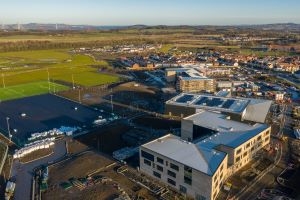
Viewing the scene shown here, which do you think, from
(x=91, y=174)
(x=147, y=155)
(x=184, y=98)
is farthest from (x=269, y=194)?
(x=184, y=98)

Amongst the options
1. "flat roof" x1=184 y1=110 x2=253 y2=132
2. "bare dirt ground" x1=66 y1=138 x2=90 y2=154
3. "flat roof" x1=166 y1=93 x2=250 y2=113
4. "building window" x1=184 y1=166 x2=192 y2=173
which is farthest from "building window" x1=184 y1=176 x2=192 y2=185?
"flat roof" x1=166 y1=93 x2=250 y2=113

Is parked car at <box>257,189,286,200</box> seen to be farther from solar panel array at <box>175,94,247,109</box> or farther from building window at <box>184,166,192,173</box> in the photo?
solar panel array at <box>175,94,247,109</box>

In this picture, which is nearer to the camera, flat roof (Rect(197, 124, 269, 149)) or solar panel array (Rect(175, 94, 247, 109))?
flat roof (Rect(197, 124, 269, 149))

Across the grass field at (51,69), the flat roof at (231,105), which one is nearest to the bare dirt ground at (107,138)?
the flat roof at (231,105)

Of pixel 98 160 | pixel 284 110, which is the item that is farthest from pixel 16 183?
pixel 284 110

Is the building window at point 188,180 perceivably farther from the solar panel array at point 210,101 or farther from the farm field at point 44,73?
the farm field at point 44,73

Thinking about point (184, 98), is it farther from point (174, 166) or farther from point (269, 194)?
point (269, 194)

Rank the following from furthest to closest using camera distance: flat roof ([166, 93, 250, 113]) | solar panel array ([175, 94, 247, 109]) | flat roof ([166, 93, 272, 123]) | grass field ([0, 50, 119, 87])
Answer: grass field ([0, 50, 119, 87]), solar panel array ([175, 94, 247, 109]), flat roof ([166, 93, 250, 113]), flat roof ([166, 93, 272, 123])
